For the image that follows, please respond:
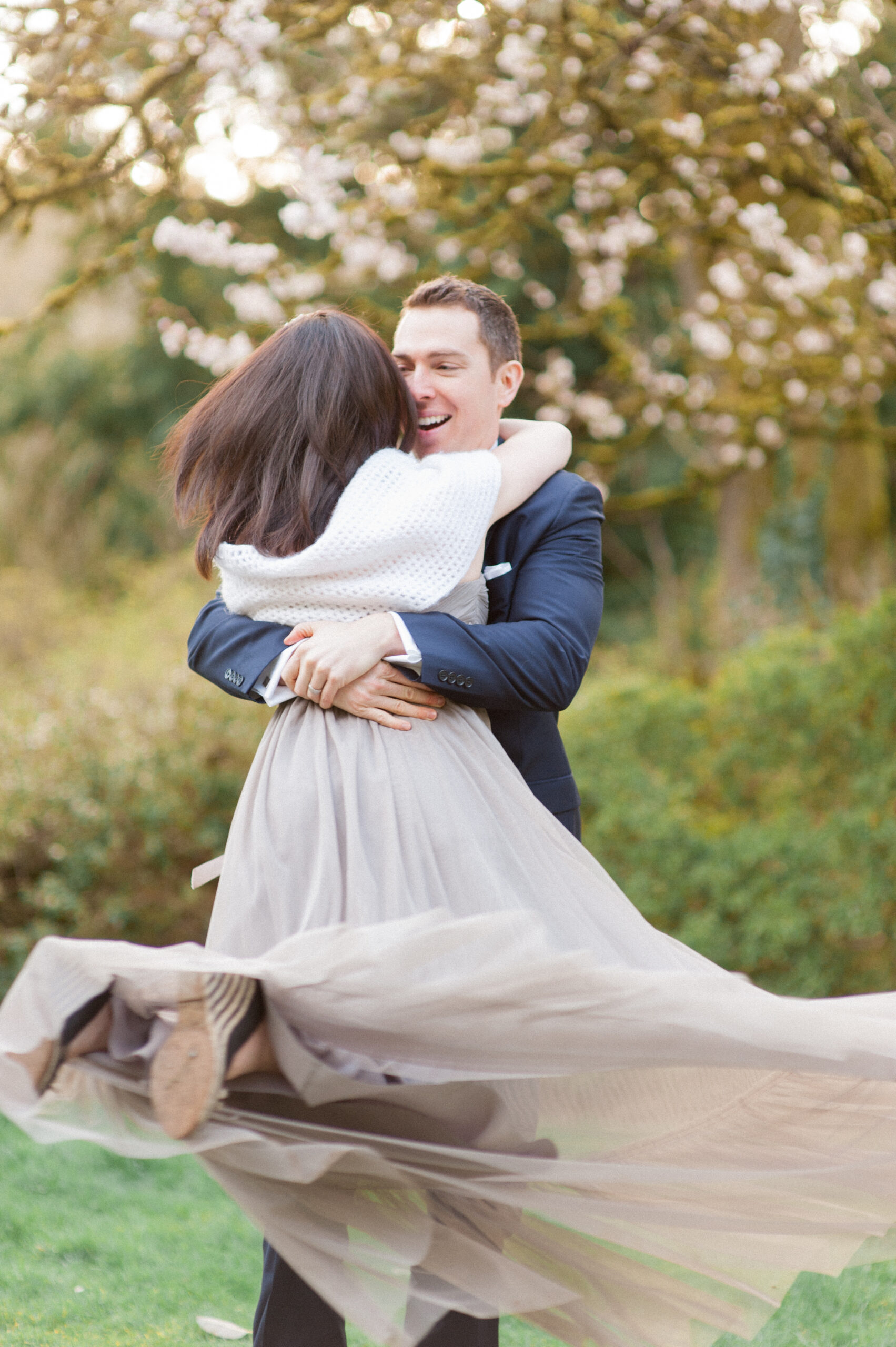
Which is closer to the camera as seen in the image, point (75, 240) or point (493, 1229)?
point (493, 1229)

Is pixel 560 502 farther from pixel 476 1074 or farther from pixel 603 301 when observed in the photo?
pixel 603 301

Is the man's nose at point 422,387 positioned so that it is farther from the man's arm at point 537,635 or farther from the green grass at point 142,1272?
the green grass at point 142,1272

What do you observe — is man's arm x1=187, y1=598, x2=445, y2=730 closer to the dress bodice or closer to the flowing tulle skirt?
the dress bodice

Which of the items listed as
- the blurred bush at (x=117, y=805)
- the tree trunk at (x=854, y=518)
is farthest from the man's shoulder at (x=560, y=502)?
the tree trunk at (x=854, y=518)

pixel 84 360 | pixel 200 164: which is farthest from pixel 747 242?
pixel 84 360

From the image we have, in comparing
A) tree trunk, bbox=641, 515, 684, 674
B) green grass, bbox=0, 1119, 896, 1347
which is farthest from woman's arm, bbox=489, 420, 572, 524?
tree trunk, bbox=641, 515, 684, 674

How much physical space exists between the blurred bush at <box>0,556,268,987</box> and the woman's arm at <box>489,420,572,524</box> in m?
3.98

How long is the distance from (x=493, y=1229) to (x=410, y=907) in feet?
1.72

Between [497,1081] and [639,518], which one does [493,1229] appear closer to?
[497,1081]

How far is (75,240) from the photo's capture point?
39.8 ft

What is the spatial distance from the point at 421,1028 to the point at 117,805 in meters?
4.62

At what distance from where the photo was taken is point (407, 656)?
216cm

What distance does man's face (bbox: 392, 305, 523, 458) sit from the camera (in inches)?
102

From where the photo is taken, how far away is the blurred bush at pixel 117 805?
605 centimetres
